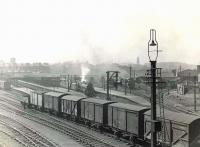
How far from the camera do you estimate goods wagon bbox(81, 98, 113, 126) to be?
2812cm

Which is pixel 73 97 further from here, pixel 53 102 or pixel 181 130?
pixel 181 130

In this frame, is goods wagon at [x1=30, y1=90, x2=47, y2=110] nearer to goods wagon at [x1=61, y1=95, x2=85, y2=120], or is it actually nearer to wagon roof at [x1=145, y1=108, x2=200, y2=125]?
goods wagon at [x1=61, y1=95, x2=85, y2=120]

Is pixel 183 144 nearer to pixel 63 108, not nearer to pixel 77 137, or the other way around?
pixel 77 137

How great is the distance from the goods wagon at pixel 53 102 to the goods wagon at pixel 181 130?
19.1 meters

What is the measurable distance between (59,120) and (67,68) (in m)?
128

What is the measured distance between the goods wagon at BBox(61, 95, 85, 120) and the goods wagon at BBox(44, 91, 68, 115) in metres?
1.08

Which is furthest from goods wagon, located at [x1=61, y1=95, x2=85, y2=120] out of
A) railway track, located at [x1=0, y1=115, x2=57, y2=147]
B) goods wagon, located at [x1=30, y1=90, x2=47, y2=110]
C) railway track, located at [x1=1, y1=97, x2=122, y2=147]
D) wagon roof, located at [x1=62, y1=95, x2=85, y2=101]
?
goods wagon, located at [x1=30, y1=90, x2=47, y2=110]

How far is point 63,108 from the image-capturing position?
3712 cm

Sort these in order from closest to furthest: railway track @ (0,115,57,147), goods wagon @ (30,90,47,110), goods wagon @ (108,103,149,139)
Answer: goods wagon @ (108,103,149,139)
railway track @ (0,115,57,147)
goods wagon @ (30,90,47,110)

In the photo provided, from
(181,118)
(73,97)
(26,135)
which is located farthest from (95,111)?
(181,118)

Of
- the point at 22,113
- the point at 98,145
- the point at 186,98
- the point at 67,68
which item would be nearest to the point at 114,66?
the point at 67,68

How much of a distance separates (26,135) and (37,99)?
56.3 ft

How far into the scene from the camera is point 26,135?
2853 cm

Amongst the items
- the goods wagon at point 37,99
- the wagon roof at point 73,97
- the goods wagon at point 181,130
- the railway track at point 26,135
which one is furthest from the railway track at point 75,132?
the goods wagon at point 181,130
